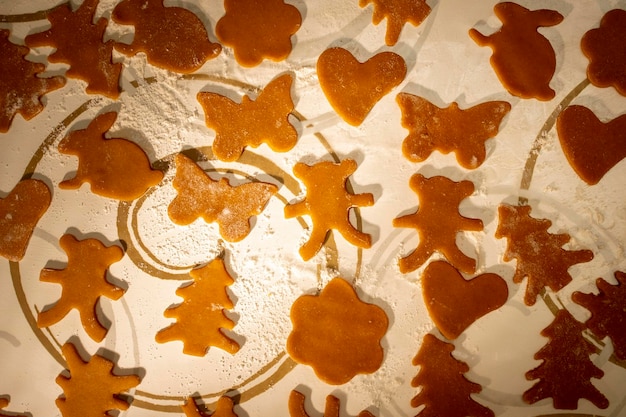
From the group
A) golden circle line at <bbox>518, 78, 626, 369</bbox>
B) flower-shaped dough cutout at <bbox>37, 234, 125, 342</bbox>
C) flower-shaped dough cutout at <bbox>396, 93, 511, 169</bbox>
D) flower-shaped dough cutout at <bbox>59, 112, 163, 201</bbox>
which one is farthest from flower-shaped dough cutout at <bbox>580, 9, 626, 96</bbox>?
flower-shaped dough cutout at <bbox>37, 234, 125, 342</bbox>

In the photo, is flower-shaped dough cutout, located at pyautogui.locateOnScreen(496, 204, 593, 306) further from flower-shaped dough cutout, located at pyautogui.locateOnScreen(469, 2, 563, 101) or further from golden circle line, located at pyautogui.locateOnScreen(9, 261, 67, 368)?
golden circle line, located at pyautogui.locateOnScreen(9, 261, 67, 368)

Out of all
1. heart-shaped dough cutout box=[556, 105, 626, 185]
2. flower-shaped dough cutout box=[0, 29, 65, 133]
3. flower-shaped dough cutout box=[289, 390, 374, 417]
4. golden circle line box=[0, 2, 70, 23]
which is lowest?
flower-shaped dough cutout box=[289, 390, 374, 417]

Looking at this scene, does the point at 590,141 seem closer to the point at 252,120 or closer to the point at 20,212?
the point at 252,120

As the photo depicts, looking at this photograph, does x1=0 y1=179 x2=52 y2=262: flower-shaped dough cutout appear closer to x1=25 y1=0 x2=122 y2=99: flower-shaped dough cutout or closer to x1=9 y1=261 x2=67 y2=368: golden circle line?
x1=9 y1=261 x2=67 y2=368: golden circle line

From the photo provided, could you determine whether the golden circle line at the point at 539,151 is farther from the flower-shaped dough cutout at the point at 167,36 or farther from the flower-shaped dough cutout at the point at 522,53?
the flower-shaped dough cutout at the point at 167,36

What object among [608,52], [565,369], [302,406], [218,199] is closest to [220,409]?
[302,406]

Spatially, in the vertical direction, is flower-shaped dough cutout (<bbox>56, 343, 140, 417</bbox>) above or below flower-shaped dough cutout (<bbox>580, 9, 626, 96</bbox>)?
below
